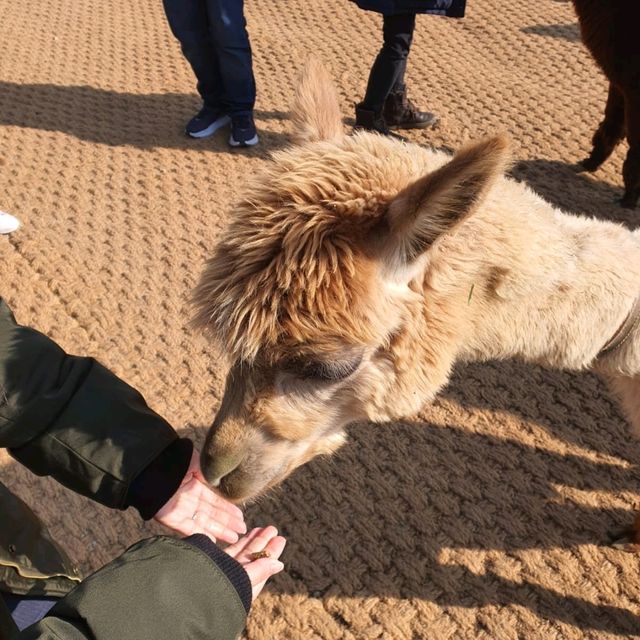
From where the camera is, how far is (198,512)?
5.14 feet

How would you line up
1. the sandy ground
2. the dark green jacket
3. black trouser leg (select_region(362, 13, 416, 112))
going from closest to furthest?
the dark green jacket → the sandy ground → black trouser leg (select_region(362, 13, 416, 112))

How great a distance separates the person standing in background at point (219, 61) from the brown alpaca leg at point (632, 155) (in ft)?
6.93

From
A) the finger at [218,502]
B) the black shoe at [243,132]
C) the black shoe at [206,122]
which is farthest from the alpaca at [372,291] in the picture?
the black shoe at [206,122]

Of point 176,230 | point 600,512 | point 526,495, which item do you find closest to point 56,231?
point 176,230

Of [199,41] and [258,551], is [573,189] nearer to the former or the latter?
[199,41]

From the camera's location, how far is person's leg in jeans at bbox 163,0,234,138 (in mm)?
3562

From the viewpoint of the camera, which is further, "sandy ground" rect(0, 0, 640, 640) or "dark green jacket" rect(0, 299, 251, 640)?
"sandy ground" rect(0, 0, 640, 640)

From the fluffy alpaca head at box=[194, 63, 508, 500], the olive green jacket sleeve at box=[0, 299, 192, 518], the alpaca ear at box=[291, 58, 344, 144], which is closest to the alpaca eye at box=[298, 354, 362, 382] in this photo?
the fluffy alpaca head at box=[194, 63, 508, 500]

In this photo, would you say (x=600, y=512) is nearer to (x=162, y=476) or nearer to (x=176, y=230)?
(x=162, y=476)

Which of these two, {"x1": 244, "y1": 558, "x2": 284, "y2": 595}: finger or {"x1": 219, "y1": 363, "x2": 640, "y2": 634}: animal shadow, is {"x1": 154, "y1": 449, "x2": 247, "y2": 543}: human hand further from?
{"x1": 219, "y1": 363, "x2": 640, "y2": 634}: animal shadow

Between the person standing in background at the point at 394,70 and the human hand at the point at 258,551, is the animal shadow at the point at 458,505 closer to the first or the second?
the human hand at the point at 258,551

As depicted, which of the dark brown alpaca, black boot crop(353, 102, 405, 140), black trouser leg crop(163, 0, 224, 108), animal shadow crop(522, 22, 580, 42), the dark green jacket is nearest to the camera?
the dark green jacket

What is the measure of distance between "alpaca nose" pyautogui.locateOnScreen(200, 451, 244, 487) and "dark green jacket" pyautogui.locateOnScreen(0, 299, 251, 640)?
80 millimetres

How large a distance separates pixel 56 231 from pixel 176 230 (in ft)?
2.04
